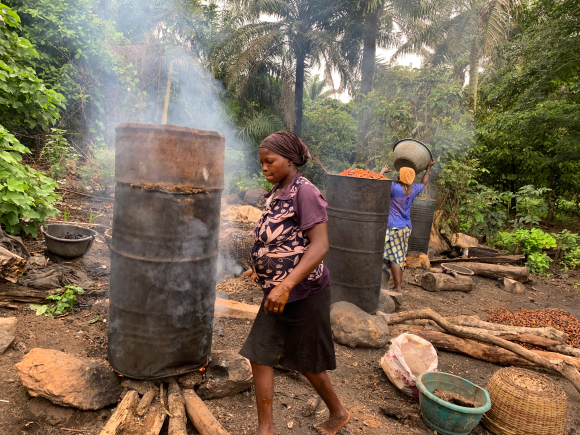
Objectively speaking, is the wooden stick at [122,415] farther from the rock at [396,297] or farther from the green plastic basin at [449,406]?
the rock at [396,297]

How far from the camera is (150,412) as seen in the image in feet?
8.28

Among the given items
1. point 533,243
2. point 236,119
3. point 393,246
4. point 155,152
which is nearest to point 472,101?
point 533,243

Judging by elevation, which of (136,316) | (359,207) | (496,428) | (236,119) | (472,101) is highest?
(472,101)

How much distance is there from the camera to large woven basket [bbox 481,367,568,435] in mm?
2904

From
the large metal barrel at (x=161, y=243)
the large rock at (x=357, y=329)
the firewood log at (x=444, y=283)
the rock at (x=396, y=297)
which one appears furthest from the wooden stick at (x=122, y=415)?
the firewood log at (x=444, y=283)

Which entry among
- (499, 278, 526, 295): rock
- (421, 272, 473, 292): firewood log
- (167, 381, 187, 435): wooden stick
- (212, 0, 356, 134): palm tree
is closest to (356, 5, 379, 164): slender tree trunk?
(212, 0, 356, 134): palm tree

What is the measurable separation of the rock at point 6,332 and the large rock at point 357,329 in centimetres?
285

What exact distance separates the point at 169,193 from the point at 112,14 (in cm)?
1186

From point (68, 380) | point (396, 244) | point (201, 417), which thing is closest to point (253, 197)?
point (396, 244)

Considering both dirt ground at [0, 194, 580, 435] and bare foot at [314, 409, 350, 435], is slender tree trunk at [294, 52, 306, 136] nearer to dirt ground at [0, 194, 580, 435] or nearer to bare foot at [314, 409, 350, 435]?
dirt ground at [0, 194, 580, 435]

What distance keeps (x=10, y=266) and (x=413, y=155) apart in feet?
16.9

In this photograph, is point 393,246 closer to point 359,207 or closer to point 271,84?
point 359,207

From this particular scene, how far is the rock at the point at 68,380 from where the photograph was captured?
8.05 feet

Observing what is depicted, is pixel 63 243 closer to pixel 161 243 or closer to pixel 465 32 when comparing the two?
pixel 161 243
